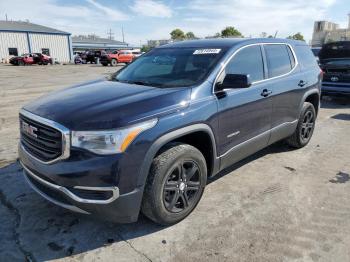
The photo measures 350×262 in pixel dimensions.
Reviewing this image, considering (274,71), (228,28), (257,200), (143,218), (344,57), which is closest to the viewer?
(143,218)

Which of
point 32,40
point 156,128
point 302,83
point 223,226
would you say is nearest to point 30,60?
point 32,40

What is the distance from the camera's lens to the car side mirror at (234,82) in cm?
345

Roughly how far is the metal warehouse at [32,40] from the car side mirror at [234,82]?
51.1m

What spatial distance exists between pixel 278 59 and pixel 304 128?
4.84ft

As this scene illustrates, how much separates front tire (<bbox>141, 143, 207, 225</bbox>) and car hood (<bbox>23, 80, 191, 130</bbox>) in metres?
0.45

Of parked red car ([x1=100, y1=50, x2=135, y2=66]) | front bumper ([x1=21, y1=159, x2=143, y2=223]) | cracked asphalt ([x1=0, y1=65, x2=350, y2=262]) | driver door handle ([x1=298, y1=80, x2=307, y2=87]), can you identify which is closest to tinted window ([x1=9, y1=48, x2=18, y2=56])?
parked red car ([x1=100, y1=50, x2=135, y2=66])

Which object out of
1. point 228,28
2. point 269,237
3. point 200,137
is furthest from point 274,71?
point 228,28

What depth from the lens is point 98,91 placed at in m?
3.61

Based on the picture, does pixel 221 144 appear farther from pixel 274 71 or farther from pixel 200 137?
pixel 274 71

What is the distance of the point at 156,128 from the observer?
9.64ft

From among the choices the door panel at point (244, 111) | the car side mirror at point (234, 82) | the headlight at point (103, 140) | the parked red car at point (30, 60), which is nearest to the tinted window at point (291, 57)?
the door panel at point (244, 111)

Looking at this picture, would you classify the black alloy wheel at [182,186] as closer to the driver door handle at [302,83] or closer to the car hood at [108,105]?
the car hood at [108,105]

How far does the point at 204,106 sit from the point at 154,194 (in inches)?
40.5

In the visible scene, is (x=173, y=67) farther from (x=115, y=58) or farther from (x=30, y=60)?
(x=30, y=60)
